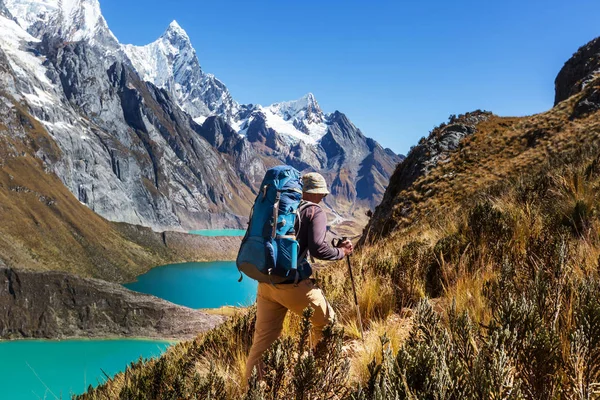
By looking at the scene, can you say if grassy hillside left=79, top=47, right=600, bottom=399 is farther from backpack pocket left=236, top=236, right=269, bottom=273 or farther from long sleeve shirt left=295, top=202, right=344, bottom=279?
backpack pocket left=236, top=236, right=269, bottom=273

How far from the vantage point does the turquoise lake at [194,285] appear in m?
128

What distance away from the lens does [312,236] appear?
13.8 feet

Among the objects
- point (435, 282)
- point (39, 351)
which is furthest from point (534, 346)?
point (39, 351)

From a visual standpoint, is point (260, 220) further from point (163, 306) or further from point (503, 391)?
point (163, 306)

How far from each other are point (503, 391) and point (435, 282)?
4.18 meters

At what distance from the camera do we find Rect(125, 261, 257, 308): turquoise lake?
128 metres

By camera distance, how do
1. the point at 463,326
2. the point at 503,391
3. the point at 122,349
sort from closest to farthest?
the point at 503,391, the point at 463,326, the point at 122,349

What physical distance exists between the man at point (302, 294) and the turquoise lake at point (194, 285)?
11080cm

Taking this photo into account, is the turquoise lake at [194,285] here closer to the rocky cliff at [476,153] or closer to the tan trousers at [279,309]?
the rocky cliff at [476,153]

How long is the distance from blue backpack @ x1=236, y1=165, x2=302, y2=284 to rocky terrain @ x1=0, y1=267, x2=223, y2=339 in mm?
71199

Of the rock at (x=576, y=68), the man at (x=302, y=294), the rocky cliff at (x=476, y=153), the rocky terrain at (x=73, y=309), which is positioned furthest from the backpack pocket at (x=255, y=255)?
the rocky terrain at (x=73, y=309)

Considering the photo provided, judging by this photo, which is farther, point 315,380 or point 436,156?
point 436,156

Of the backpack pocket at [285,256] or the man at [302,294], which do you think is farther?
the man at [302,294]

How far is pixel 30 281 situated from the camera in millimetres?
81250
